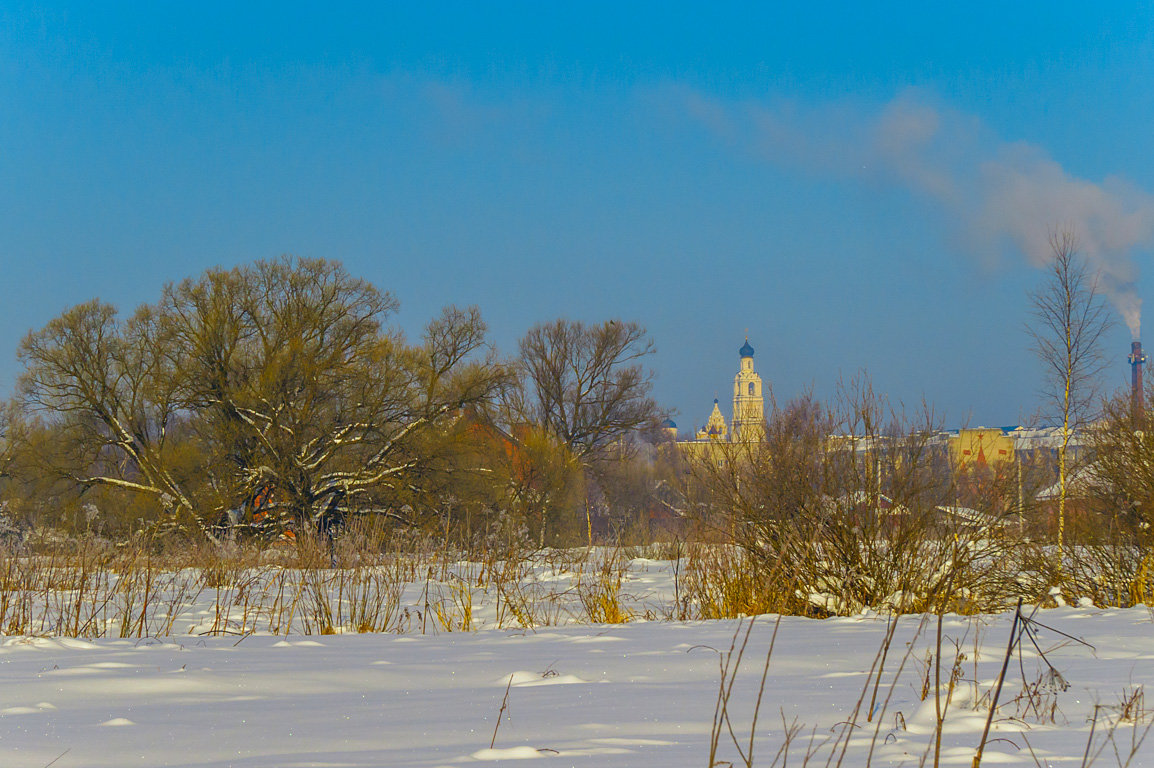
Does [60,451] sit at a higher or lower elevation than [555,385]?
lower

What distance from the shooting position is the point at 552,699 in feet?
12.3

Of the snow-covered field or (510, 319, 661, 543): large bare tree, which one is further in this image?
(510, 319, 661, 543): large bare tree

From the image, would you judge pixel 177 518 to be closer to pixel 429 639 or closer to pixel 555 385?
pixel 555 385

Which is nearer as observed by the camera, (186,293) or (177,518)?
(177,518)

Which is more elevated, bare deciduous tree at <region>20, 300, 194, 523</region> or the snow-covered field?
bare deciduous tree at <region>20, 300, 194, 523</region>

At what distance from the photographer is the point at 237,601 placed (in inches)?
289

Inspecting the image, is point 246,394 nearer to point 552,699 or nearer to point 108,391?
point 108,391

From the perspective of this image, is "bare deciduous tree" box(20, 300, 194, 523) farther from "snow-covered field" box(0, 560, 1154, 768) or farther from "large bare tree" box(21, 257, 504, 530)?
"snow-covered field" box(0, 560, 1154, 768)

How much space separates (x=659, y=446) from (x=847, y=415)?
32612 millimetres

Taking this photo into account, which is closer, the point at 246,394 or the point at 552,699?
the point at 552,699

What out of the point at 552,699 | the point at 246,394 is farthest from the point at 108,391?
the point at 552,699

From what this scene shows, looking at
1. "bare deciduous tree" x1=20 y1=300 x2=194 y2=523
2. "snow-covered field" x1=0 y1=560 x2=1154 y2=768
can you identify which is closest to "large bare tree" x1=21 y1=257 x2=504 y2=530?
"bare deciduous tree" x1=20 y1=300 x2=194 y2=523

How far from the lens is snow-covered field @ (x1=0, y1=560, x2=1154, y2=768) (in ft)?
9.19

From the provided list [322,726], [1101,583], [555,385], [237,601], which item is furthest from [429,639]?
[555,385]
